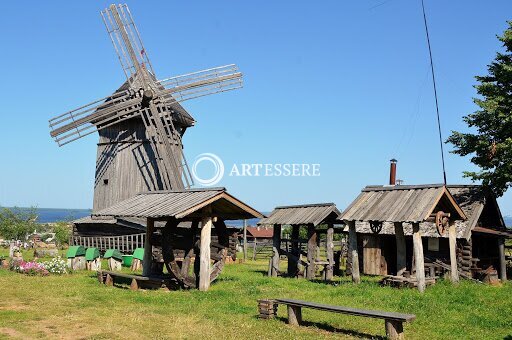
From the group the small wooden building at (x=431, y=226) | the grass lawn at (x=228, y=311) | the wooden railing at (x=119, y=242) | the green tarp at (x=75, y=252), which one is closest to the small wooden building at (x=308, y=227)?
the small wooden building at (x=431, y=226)

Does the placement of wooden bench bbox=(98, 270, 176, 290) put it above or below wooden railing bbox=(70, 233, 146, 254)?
below

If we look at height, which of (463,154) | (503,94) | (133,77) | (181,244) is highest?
(133,77)

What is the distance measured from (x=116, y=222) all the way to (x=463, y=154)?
19.0 m

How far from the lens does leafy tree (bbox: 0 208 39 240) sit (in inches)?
1775

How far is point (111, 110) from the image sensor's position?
27.1 metres

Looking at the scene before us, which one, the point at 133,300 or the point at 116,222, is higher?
the point at 116,222

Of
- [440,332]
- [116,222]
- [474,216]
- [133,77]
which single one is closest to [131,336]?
[440,332]

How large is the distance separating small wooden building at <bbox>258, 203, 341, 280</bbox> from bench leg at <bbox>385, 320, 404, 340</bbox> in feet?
33.3

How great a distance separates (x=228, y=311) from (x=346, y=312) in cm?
381

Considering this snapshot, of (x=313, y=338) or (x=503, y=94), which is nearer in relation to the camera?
(x=313, y=338)

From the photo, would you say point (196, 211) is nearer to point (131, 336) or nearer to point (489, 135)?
point (131, 336)

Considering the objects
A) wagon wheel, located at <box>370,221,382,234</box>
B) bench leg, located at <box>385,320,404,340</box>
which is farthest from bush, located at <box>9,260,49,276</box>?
bench leg, located at <box>385,320,404,340</box>

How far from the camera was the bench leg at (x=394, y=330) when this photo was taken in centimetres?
950

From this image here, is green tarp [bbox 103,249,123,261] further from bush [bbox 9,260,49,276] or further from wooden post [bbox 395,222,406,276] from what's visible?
wooden post [bbox 395,222,406,276]
